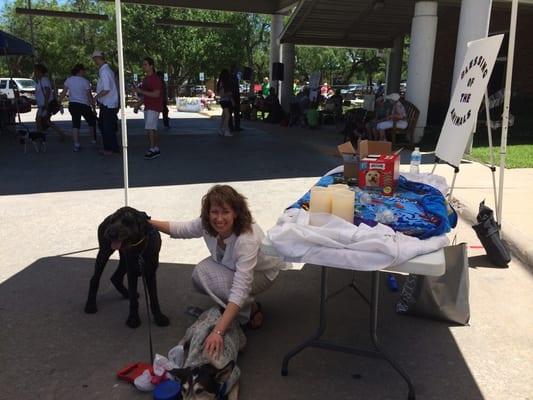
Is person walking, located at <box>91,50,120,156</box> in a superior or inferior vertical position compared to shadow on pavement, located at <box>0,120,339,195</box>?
superior

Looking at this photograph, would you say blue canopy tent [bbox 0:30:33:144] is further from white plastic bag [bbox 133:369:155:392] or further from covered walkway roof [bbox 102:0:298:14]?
white plastic bag [bbox 133:369:155:392]

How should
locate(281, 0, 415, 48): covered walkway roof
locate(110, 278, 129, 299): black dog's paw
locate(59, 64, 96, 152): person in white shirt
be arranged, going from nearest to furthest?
1. locate(110, 278, 129, 299): black dog's paw
2. locate(59, 64, 96, 152): person in white shirt
3. locate(281, 0, 415, 48): covered walkway roof

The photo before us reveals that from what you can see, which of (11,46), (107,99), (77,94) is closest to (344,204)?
(107,99)

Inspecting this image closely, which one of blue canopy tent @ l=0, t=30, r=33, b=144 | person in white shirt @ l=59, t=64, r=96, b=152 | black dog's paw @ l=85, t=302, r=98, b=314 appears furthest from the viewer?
blue canopy tent @ l=0, t=30, r=33, b=144

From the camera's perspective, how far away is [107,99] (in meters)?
8.89

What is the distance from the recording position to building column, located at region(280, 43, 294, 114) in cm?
1717

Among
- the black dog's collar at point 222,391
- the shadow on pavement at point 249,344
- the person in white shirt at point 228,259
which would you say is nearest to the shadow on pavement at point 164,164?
the shadow on pavement at point 249,344

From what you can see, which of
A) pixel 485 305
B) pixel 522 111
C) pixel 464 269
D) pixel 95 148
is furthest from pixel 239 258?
pixel 522 111

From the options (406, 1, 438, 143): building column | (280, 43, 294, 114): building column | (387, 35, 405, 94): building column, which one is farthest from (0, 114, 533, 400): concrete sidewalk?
(387, 35, 405, 94): building column

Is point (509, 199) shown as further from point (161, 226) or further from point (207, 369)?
point (207, 369)

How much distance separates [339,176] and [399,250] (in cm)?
172

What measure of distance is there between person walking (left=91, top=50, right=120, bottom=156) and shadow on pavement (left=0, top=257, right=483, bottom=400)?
546 cm

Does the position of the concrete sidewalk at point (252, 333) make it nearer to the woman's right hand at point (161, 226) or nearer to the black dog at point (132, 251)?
the black dog at point (132, 251)

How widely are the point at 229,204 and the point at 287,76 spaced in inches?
606
